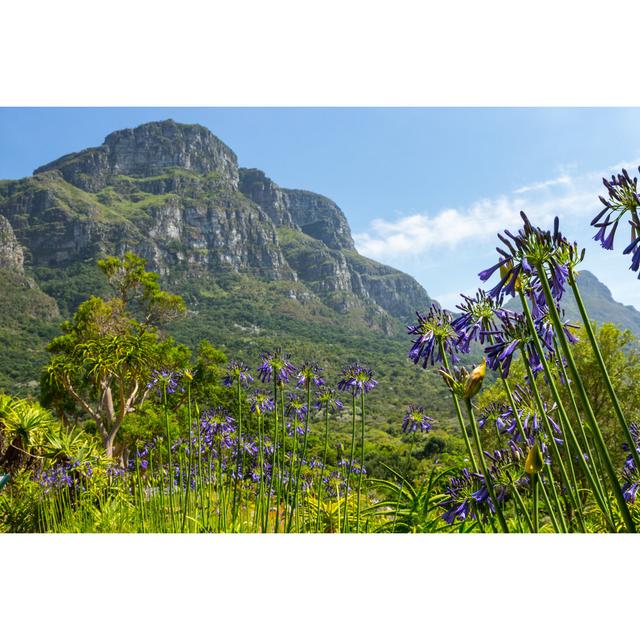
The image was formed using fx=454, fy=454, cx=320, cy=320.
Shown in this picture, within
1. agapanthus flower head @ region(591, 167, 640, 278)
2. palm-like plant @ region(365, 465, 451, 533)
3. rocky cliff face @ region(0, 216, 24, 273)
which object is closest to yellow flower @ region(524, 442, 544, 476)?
agapanthus flower head @ region(591, 167, 640, 278)

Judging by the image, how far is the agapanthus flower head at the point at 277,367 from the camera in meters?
2.34

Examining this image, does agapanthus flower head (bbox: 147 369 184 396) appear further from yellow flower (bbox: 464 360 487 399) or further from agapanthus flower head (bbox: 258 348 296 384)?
yellow flower (bbox: 464 360 487 399)

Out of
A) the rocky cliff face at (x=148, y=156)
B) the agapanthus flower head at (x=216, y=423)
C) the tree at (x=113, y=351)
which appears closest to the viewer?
the agapanthus flower head at (x=216, y=423)

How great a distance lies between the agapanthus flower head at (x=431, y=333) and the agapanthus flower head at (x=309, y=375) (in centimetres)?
96

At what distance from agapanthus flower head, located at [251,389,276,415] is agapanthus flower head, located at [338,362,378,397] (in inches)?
17.1

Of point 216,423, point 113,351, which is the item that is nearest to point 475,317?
point 216,423

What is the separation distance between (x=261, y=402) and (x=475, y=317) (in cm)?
155

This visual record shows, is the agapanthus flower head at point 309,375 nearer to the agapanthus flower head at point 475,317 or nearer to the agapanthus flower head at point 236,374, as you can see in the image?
the agapanthus flower head at point 236,374

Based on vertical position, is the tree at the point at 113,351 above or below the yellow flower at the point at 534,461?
above

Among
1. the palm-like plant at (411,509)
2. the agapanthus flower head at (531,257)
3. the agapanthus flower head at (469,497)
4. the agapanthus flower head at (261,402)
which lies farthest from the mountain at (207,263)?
the agapanthus flower head at (531,257)

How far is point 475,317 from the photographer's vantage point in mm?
1427

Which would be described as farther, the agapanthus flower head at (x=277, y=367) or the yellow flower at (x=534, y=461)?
the agapanthus flower head at (x=277, y=367)

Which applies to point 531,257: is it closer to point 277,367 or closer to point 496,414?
point 496,414
